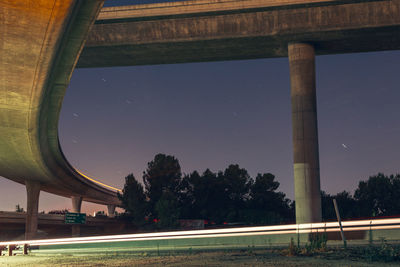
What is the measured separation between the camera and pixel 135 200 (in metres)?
76.3

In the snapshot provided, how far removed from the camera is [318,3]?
32156 mm

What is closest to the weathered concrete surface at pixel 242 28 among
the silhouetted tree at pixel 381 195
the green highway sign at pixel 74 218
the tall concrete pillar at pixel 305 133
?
the tall concrete pillar at pixel 305 133

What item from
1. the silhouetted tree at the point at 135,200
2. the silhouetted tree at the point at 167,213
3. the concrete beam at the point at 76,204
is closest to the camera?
the silhouetted tree at the point at 167,213

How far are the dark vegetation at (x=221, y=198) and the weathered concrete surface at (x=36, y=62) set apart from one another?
39.0m

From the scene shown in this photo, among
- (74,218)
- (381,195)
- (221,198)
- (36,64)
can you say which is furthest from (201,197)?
(36,64)

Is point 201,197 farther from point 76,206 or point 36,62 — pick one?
point 36,62

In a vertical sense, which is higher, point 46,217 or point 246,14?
point 246,14

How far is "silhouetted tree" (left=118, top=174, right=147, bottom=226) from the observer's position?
249ft

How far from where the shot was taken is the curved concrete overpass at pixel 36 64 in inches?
715

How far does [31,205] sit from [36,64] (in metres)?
46.1

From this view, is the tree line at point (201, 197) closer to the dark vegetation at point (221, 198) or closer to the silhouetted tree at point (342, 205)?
the dark vegetation at point (221, 198)

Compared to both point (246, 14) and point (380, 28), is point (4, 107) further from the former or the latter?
point (380, 28)

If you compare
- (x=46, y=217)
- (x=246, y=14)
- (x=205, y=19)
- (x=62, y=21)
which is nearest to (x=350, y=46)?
(x=246, y=14)

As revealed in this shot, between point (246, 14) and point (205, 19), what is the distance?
3016mm
